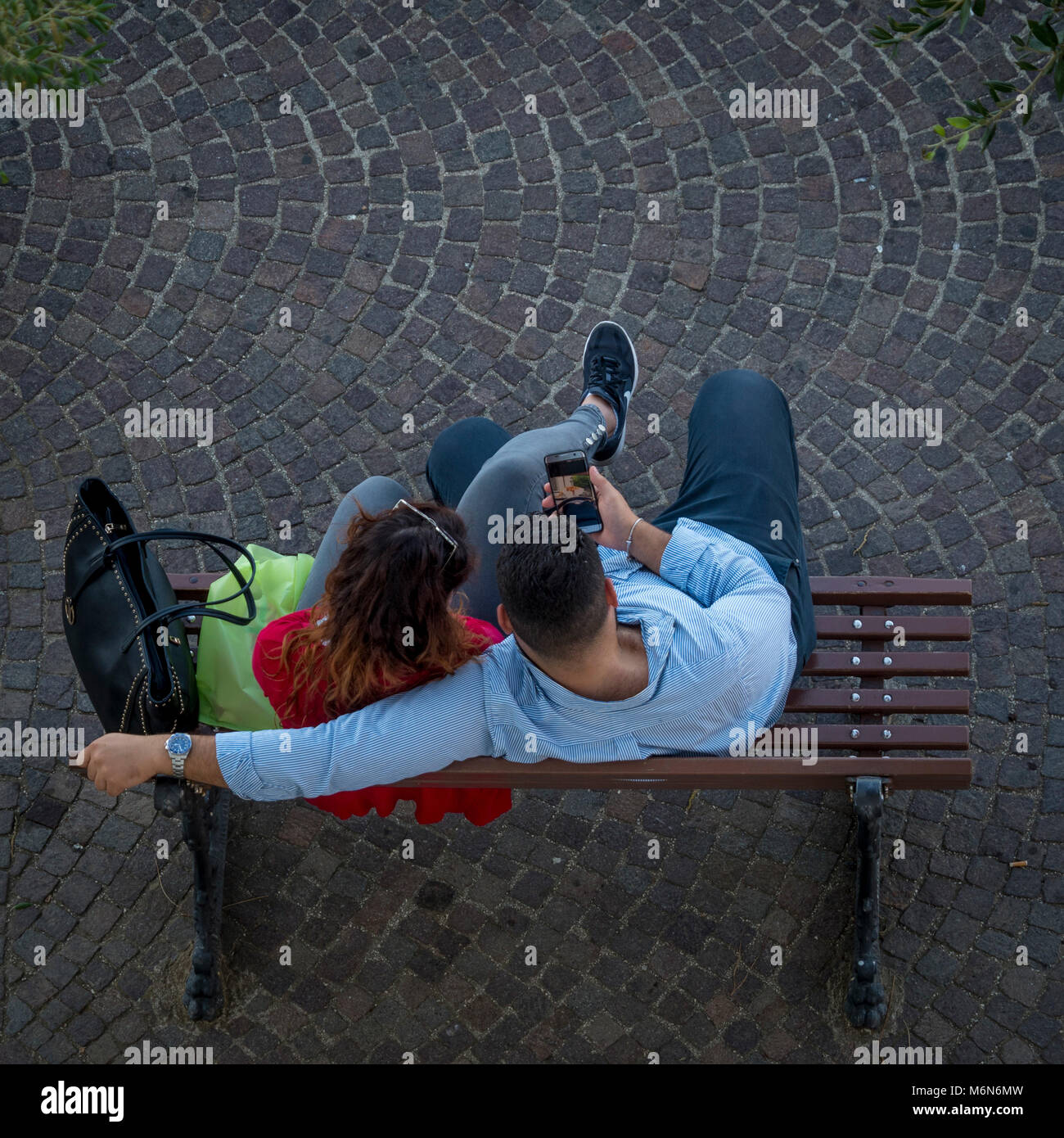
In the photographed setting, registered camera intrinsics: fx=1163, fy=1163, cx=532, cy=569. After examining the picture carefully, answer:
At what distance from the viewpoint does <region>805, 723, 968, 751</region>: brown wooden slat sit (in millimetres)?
3754

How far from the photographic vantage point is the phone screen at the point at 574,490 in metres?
3.79

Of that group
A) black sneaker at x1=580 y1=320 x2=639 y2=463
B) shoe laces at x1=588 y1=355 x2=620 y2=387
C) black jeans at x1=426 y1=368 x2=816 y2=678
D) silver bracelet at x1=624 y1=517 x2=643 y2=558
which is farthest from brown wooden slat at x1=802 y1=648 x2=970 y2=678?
shoe laces at x1=588 y1=355 x2=620 y2=387

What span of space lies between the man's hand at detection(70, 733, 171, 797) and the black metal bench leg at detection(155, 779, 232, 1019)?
67cm

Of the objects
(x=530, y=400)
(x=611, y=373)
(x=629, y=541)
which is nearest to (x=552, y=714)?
(x=629, y=541)


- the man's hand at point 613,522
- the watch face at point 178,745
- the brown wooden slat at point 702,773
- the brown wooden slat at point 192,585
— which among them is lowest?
the brown wooden slat at point 702,773

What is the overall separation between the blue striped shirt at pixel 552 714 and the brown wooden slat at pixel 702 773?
4cm

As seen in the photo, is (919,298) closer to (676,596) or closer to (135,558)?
(676,596)

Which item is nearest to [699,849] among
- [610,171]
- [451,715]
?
[451,715]

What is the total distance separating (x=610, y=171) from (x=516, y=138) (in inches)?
19.6

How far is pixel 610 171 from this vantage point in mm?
5605

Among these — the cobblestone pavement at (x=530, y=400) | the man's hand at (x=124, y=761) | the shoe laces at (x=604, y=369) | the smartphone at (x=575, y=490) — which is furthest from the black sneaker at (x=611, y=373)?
the man's hand at (x=124, y=761)

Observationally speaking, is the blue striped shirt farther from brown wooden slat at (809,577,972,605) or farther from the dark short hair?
brown wooden slat at (809,577,972,605)

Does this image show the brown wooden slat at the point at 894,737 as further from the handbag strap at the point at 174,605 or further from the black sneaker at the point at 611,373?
the handbag strap at the point at 174,605

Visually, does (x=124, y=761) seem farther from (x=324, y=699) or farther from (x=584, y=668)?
(x=584, y=668)
